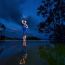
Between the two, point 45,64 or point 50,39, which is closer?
point 45,64

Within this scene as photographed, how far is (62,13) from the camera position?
629 inches

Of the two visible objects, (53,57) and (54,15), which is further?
(54,15)

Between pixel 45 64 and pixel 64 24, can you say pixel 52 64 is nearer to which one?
pixel 45 64

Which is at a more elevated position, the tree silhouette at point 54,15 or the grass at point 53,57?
the tree silhouette at point 54,15

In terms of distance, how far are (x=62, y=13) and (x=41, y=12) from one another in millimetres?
1567

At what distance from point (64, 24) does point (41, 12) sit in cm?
178

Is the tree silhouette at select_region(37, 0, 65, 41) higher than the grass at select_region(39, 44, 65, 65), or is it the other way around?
the tree silhouette at select_region(37, 0, 65, 41)

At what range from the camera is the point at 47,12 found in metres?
15.7

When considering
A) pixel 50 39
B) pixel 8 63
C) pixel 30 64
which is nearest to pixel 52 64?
pixel 30 64

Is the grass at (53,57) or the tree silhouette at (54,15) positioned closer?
the grass at (53,57)

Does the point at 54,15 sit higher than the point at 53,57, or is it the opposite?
the point at 54,15

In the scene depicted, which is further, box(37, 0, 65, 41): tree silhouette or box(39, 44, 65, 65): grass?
box(37, 0, 65, 41): tree silhouette

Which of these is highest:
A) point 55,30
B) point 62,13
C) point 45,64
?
point 62,13

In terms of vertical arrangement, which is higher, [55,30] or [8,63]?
[55,30]
